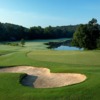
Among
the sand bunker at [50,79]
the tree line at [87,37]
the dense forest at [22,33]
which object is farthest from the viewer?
the dense forest at [22,33]

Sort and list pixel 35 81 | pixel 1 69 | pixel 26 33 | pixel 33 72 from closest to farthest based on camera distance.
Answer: pixel 35 81 < pixel 33 72 < pixel 1 69 < pixel 26 33

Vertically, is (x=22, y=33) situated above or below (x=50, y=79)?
below

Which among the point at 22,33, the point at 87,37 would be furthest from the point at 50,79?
the point at 22,33

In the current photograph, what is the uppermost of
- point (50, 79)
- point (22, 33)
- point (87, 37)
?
point (87, 37)

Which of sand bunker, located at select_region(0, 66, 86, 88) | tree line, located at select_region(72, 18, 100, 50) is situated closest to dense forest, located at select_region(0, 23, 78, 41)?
tree line, located at select_region(72, 18, 100, 50)

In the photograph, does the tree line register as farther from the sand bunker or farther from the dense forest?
the dense forest

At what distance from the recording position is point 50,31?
15812 centimetres

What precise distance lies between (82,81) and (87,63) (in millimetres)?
10616

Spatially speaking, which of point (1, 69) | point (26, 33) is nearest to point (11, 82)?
point (1, 69)

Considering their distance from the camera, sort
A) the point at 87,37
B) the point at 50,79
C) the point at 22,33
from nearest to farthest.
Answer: the point at 50,79
the point at 87,37
the point at 22,33

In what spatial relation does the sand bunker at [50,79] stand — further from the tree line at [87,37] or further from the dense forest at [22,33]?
the dense forest at [22,33]

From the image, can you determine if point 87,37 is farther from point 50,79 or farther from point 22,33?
point 22,33

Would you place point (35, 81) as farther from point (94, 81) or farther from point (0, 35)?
point (0, 35)

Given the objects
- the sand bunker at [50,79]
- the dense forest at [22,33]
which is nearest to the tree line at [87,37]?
the sand bunker at [50,79]
